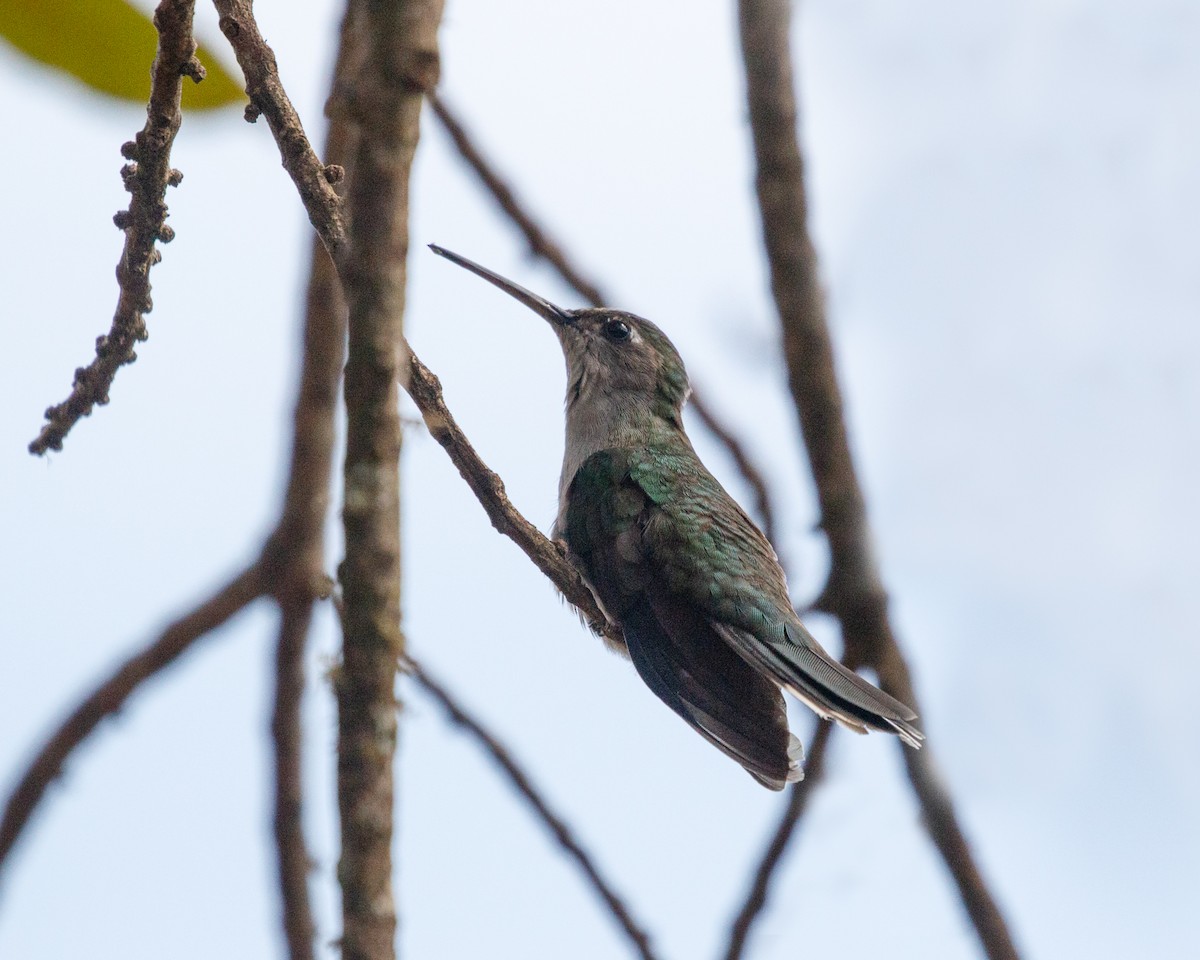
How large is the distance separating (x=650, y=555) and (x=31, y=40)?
253 centimetres

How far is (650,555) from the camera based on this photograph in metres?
5.00

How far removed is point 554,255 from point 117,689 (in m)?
2.52

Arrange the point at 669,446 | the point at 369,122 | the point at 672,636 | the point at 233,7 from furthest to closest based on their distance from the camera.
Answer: the point at 669,446, the point at 672,636, the point at 233,7, the point at 369,122

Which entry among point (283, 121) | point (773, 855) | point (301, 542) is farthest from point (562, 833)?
point (283, 121)

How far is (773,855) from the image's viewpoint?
17.1 feet

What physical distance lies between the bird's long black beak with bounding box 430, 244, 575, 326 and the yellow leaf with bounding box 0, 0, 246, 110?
5.57ft

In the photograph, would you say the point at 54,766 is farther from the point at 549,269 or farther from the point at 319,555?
the point at 549,269

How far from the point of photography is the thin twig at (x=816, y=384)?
5.48 m

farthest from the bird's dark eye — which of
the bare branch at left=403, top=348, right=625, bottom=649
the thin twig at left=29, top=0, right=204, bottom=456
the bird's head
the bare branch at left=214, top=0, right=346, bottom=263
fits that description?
the bare branch at left=214, top=0, right=346, bottom=263

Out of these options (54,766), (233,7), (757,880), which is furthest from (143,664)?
(233,7)

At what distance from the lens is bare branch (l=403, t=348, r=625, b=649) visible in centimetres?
306

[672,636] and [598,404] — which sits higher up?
[598,404]

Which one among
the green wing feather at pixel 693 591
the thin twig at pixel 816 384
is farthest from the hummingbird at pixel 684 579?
the thin twig at pixel 816 384

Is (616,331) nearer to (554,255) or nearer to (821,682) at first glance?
(554,255)
